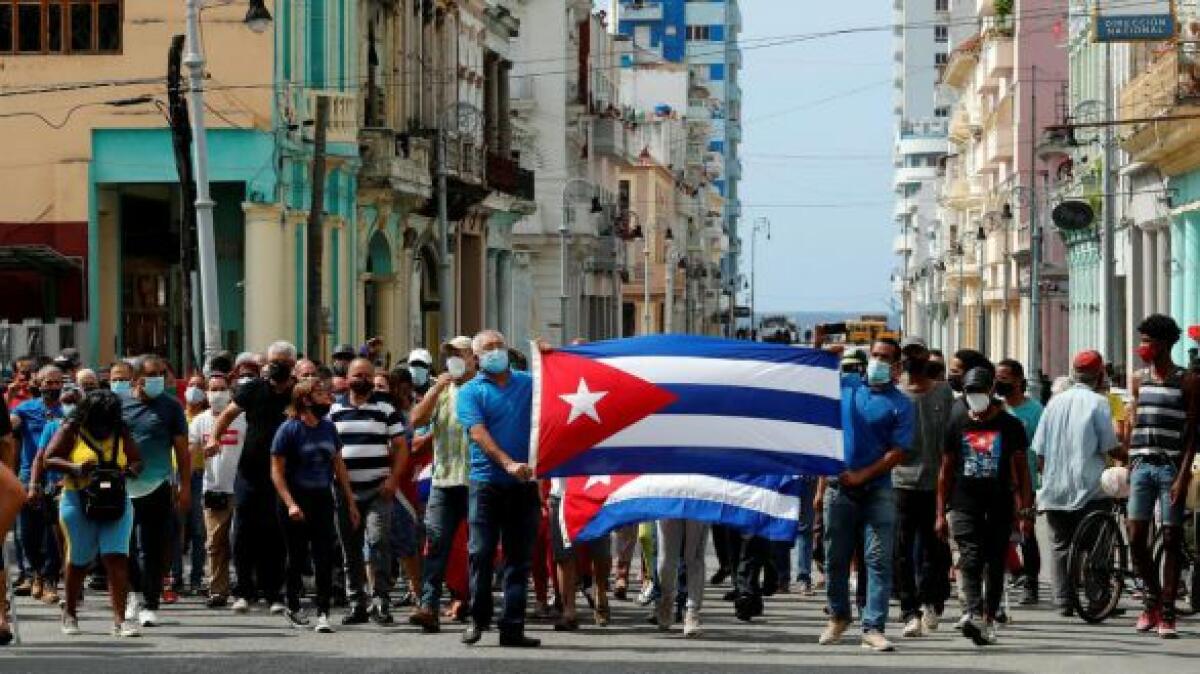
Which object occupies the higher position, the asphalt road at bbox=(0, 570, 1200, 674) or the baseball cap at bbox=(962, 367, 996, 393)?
the baseball cap at bbox=(962, 367, 996, 393)

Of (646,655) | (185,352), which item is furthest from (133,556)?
(185,352)

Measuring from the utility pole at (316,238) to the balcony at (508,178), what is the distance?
18082 mm

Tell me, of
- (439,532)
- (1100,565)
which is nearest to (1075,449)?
(1100,565)

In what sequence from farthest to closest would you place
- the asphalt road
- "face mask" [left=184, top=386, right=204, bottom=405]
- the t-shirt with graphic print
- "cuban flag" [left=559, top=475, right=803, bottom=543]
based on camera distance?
"face mask" [left=184, top=386, right=204, bottom=405] < "cuban flag" [left=559, top=475, right=803, bottom=543] < the t-shirt with graphic print < the asphalt road

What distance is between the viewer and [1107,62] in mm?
46750

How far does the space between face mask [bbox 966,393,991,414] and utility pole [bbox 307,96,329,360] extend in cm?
2533

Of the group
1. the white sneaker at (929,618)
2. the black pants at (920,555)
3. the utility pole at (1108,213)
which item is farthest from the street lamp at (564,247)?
the white sneaker at (929,618)

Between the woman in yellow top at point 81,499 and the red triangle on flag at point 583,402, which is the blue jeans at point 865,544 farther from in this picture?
the woman in yellow top at point 81,499

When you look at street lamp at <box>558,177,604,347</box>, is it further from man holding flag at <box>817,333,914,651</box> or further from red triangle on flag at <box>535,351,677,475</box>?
man holding flag at <box>817,333,914,651</box>

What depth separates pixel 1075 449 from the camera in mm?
19734

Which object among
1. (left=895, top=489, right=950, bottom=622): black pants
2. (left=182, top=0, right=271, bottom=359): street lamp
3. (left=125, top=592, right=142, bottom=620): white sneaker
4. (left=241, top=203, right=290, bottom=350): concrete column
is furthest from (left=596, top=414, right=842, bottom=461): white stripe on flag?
(left=241, top=203, right=290, bottom=350): concrete column

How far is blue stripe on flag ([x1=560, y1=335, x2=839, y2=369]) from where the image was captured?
59.8ft

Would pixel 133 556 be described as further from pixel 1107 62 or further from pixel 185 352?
pixel 1107 62

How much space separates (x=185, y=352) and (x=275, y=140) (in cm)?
670
